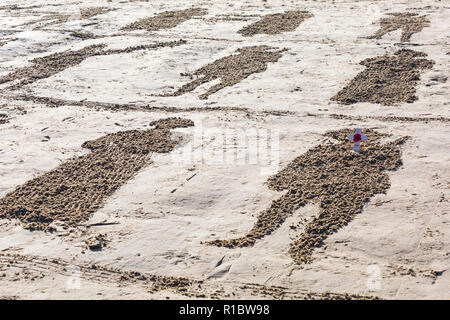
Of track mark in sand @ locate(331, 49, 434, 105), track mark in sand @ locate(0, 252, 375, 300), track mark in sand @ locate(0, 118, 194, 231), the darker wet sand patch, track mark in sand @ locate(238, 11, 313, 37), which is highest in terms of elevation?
the darker wet sand patch

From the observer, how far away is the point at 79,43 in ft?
26.6

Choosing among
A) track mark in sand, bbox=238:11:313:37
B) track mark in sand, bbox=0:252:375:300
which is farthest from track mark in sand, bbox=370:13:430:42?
track mark in sand, bbox=0:252:375:300

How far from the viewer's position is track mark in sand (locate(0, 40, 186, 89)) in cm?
671

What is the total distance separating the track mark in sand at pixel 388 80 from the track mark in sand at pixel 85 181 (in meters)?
1.72

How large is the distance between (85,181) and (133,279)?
4.14 feet

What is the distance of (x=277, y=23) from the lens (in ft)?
28.5

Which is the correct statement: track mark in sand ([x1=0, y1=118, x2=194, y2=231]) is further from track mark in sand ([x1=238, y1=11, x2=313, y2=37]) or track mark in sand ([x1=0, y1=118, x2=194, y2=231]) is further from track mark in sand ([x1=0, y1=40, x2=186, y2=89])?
track mark in sand ([x1=238, y1=11, x2=313, y2=37])

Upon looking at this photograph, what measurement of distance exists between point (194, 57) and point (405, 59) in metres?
2.23

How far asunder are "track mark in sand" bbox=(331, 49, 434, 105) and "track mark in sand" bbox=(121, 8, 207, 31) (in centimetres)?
332

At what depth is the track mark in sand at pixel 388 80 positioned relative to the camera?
5.59m

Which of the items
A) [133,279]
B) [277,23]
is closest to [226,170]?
[133,279]

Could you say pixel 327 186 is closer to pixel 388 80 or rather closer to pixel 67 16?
pixel 388 80

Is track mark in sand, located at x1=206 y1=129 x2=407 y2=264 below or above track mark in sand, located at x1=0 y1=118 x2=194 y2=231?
below
